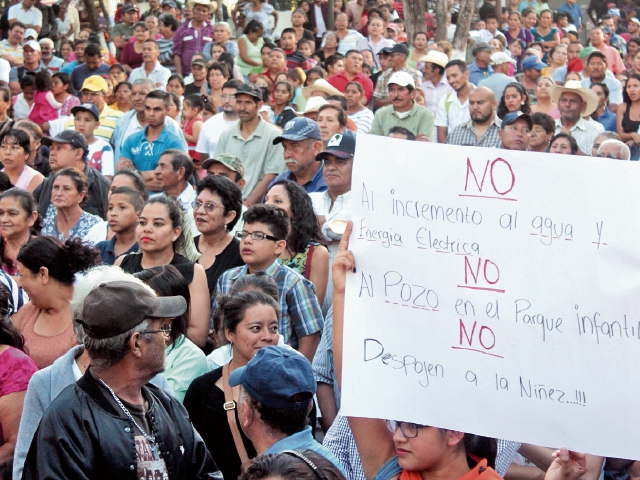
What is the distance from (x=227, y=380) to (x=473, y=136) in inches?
259

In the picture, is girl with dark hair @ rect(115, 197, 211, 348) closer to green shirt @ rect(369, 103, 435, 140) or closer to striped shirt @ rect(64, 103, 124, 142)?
striped shirt @ rect(64, 103, 124, 142)

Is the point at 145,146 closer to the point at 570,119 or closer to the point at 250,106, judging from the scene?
the point at 250,106

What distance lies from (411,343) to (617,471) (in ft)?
5.33

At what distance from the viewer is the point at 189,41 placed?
15.8 metres

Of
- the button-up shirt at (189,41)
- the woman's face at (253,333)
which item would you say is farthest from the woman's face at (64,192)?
the button-up shirt at (189,41)

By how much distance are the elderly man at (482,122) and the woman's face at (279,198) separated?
4115mm

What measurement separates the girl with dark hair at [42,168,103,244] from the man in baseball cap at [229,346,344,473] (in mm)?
4016

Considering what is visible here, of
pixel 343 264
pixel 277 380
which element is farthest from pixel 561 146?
pixel 277 380

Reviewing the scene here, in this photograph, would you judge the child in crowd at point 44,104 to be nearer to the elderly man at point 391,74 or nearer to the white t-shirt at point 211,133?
the white t-shirt at point 211,133

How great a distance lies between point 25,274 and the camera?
4672 millimetres

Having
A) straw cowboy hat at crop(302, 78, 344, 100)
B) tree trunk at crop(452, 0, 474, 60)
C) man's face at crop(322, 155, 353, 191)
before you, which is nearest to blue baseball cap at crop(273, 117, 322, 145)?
man's face at crop(322, 155, 353, 191)

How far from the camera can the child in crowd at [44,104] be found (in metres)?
12.4

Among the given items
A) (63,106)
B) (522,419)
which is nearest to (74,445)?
(522,419)

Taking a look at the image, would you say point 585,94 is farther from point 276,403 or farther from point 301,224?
point 276,403
